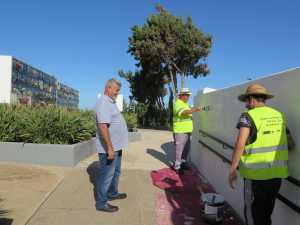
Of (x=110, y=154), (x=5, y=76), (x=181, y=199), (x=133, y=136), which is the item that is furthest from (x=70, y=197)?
(x=5, y=76)

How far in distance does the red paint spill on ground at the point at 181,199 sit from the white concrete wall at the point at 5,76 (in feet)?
52.8

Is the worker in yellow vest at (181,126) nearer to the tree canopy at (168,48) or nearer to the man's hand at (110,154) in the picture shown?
the man's hand at (110,154)

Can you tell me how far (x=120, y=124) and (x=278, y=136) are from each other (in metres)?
2.47

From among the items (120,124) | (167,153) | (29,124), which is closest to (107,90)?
(120,124)

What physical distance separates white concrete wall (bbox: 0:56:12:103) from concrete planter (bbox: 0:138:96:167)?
13666mm

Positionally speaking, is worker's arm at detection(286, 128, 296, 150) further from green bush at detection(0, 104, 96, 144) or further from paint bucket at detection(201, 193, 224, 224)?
green bush at detection(0, 104, 96, 144)

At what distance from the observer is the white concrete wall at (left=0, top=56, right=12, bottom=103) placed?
20.4 metres

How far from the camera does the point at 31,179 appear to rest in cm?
620

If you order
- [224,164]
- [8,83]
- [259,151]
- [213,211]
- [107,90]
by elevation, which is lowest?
[213,211]

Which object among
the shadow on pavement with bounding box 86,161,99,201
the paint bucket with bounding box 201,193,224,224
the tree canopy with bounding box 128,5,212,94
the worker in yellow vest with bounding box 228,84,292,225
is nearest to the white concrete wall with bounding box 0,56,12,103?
the tree canopy with bounding box 128,5,212,94

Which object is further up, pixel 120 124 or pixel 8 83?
pixel 8 83

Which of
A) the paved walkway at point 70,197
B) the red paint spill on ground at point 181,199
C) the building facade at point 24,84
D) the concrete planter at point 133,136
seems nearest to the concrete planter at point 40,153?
the paved walkway at point 70,197

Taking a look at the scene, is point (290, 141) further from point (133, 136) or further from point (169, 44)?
point (169, 44)

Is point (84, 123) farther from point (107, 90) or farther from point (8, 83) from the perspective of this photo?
point (8, 83)
